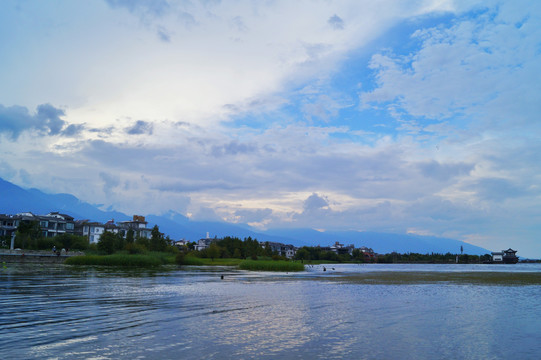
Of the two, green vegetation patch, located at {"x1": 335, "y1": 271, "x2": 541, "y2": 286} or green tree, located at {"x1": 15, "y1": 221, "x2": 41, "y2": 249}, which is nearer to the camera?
green vegetation patch, located at {"x1": 335, "y1": 271, "x2": 541, "y2": 286}

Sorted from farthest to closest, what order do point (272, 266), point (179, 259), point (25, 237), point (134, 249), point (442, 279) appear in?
point (25, 237)
point (134, 249)
point (179, 259)
point (272, 266)
point (442, 279)

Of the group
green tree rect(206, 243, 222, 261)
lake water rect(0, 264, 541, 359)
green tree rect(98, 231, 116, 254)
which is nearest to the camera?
lake water rect(0, 264, 541, 359)

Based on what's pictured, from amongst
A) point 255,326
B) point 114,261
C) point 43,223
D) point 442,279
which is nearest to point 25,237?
point 43,223

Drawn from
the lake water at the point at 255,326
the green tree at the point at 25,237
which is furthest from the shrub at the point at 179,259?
the lake water at the point at 255,326

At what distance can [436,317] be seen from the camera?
1262 inches

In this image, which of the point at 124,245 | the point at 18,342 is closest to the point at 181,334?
the point at 18,342

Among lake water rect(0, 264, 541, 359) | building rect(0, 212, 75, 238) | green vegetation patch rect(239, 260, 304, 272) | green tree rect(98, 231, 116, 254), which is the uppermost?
building rect(0, 212, 75, 238)

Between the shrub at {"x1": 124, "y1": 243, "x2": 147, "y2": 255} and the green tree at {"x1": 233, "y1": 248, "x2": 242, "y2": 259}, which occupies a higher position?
the shrub at {"x1": 124, "y1": 243, "x2": 147, "y2": 255}

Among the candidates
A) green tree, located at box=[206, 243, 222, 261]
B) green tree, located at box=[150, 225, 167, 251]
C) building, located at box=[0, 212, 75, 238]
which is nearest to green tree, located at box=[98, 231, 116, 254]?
green tree, located at box=[150, 225, 167, 251]

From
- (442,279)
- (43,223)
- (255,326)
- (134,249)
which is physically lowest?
A: (442,279)

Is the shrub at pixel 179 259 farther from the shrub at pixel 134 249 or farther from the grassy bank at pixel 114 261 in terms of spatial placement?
the grassy bank at pixel 114 261

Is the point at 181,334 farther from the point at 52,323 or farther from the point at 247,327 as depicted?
the point at 52,323

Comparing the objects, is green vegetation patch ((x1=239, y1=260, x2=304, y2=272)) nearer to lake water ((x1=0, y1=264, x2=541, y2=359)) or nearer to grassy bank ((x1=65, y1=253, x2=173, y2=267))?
grassy bank ((x1=65, y1=253, x2=173, y2=267))

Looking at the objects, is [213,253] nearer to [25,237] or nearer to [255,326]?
[25,237]
